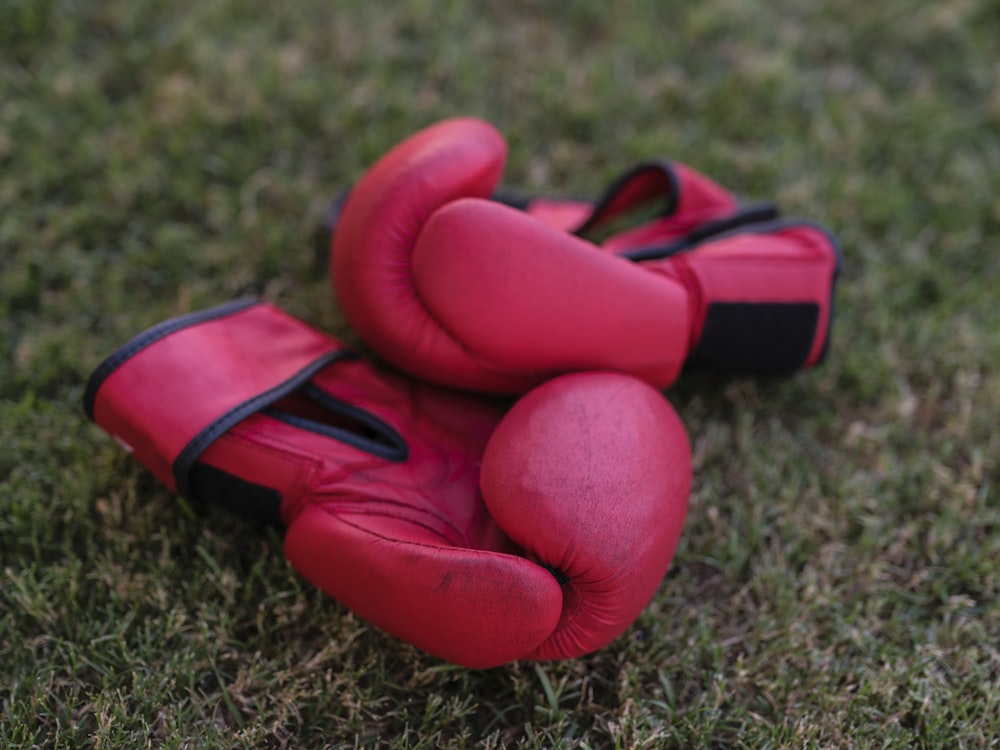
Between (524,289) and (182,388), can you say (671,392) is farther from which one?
(182,388)

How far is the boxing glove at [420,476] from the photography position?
148cm

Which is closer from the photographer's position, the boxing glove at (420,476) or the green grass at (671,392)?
the boxing glove at (420,476)

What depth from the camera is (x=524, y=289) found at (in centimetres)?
166

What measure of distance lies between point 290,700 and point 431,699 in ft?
0.87

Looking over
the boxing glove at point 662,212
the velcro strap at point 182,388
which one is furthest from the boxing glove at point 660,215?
the velcro strap at point 182,388

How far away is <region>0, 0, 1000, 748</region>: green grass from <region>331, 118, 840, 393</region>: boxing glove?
281 millimetres

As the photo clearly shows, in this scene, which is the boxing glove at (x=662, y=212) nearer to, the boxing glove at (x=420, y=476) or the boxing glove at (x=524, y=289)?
the boxing glove at (x=524, y=289)

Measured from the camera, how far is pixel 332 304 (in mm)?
2145

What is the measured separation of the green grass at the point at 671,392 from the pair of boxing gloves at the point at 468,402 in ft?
0.64

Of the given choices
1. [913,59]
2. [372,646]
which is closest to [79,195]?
[372,646]

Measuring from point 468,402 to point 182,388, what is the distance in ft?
1.95

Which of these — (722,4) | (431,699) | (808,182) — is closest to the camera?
(431,699)

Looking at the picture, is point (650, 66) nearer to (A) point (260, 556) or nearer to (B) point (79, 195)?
(B) point (79, 195)

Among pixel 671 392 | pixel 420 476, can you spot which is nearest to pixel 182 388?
pixel 420 476
